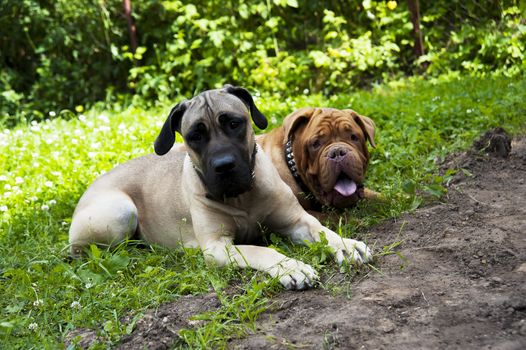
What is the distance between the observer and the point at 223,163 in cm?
380

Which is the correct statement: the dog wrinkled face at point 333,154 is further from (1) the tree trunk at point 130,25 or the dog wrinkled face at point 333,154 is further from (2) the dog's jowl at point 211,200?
(1) the tree trunk at point 130,25

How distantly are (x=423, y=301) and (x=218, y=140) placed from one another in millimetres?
1623

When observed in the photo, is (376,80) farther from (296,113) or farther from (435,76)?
(296,113)

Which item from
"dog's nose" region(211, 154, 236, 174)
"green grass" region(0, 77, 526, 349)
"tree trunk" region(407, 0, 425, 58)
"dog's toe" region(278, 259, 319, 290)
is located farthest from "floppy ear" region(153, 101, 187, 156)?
"tree trunk" region(407, 0, 425, 58)

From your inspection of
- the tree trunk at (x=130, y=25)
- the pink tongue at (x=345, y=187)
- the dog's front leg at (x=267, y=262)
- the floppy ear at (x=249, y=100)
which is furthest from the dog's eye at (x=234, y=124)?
the tree trunk at (x=130, y=25)

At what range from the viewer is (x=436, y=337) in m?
2.55

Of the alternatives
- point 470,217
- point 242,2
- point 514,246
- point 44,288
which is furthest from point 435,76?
point 44,288

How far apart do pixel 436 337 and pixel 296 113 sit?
2700 mm

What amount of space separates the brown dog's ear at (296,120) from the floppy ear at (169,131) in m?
1.00

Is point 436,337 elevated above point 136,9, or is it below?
below

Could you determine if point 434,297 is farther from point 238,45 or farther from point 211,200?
point 238,45

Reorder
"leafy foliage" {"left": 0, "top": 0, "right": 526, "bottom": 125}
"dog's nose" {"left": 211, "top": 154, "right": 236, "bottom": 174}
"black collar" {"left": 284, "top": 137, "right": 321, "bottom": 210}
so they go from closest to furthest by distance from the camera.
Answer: "dog's nose" {"left": 211, "top": 154, "right": 236, "bottom": 174} → "black collar" {"left": 284, "top": 137, "right": 321, "bottom": 210} → "leafy foliage" {"left": 0, "top": 0, "right": 526, "bottom": 125}

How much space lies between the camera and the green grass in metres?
3.33

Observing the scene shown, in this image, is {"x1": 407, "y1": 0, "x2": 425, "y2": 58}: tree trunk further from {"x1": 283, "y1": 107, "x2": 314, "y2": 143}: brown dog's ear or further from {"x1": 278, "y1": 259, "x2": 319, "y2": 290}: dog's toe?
{"x1": 278, "y1": 259, "x2": 319, "y2": 290}: dog's toe
